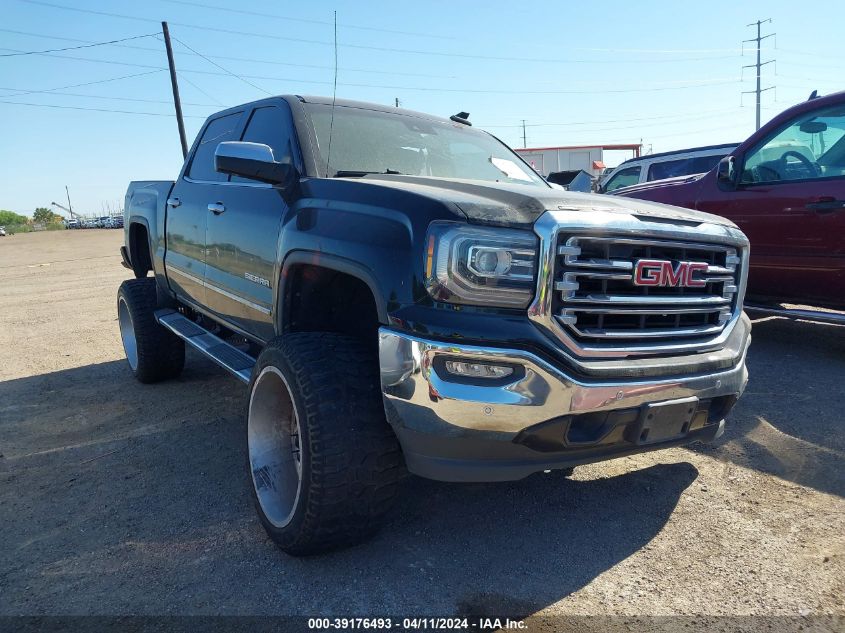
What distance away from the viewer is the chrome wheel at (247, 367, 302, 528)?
2725 mm

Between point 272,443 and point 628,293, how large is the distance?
1.68 meters

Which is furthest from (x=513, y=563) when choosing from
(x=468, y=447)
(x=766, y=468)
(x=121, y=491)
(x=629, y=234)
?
(x=121, y=491)

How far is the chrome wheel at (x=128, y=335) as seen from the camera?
17.9 feet

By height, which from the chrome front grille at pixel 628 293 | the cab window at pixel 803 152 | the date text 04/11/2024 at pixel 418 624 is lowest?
the date text 04/11/2024 at pixel 418 624

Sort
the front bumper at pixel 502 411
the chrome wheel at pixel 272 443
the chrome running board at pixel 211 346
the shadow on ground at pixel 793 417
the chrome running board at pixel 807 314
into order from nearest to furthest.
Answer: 1. the front bumper at pixel 502 411
2. the chrome wheel at pixel 272 443
3. the shadow on ground at pixel 793 417
4. the chrome running board at pixel 211 346
5. the chrome running board at pixel 807 314

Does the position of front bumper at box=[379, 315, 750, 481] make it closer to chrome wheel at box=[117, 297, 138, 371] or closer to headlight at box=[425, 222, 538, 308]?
headlight at box=[425, 222, 538, 308]

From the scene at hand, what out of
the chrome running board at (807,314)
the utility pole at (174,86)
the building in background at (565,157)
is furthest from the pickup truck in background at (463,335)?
the utility pole at (174,86)

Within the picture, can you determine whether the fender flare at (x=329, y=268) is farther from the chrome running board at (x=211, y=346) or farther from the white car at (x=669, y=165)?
the white car at (x=669, y=165)

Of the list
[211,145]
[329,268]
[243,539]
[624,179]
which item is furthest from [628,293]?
[624,179]

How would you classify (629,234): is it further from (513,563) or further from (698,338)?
(513,563)

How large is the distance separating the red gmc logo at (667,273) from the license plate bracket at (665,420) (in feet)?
1.46

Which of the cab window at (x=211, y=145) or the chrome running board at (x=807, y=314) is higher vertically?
the cab window at (x=211, y=145)

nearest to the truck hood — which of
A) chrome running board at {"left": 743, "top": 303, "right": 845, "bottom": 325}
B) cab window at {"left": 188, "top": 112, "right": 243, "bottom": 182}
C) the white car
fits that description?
cab window at {"left": 188, "top": 112, "right": 243, "bottom": 182}

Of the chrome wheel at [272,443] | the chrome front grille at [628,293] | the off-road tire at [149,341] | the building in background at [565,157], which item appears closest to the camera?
the chrome front grille at [628,293]
